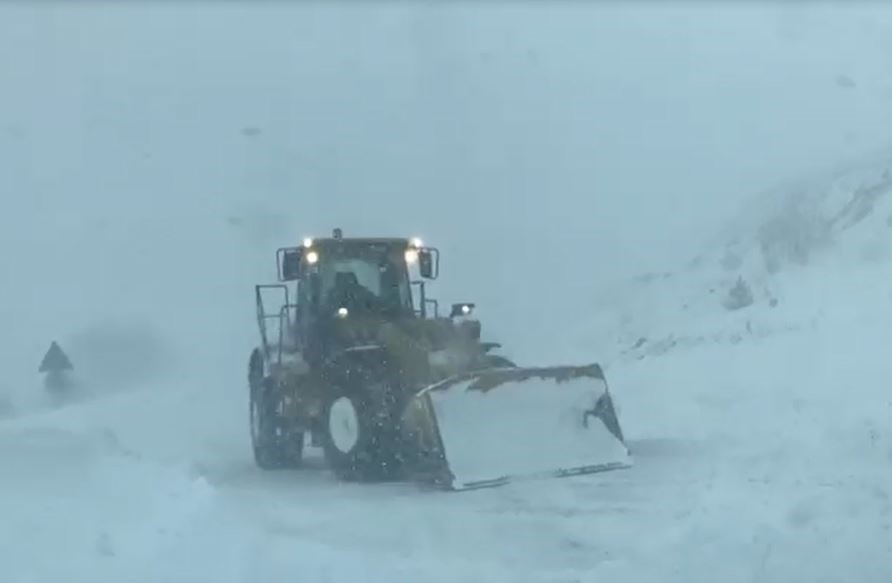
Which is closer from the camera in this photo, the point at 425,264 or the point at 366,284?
the point at 366,284

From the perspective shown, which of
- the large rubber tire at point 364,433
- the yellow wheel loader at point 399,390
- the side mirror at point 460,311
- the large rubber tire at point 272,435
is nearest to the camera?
the yellow wheel loader at point 399,390

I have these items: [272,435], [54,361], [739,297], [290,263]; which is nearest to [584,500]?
[290,263]

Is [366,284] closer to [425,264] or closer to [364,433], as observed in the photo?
[425,264]

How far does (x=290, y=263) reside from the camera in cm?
1486

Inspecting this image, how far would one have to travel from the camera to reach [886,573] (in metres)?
8.40

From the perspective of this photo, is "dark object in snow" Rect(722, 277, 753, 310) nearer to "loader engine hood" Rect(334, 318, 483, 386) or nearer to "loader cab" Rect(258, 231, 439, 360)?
"loader cab" Rect(258, 231, 439, 360)

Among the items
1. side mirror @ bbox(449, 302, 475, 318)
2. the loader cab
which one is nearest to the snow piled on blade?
side mirror @ bbox(449, 302, 475, 318)

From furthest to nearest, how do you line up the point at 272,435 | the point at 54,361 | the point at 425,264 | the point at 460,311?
1. the point at 54,361
2. the point at 272,435
3. the point at 425,264
4. the point at 460,311

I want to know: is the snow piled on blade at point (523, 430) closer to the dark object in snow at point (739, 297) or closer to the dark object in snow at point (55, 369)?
the dark object in snow at point (739, 297)

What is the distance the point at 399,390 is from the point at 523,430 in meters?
1.21

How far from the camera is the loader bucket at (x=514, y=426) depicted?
12531 mm

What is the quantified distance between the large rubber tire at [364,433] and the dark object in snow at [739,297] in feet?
43.0

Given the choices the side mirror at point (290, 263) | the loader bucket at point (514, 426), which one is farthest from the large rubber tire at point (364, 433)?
the side mirror at point (290, 263)

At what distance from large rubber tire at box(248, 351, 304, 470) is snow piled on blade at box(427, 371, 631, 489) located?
3.04 meters
